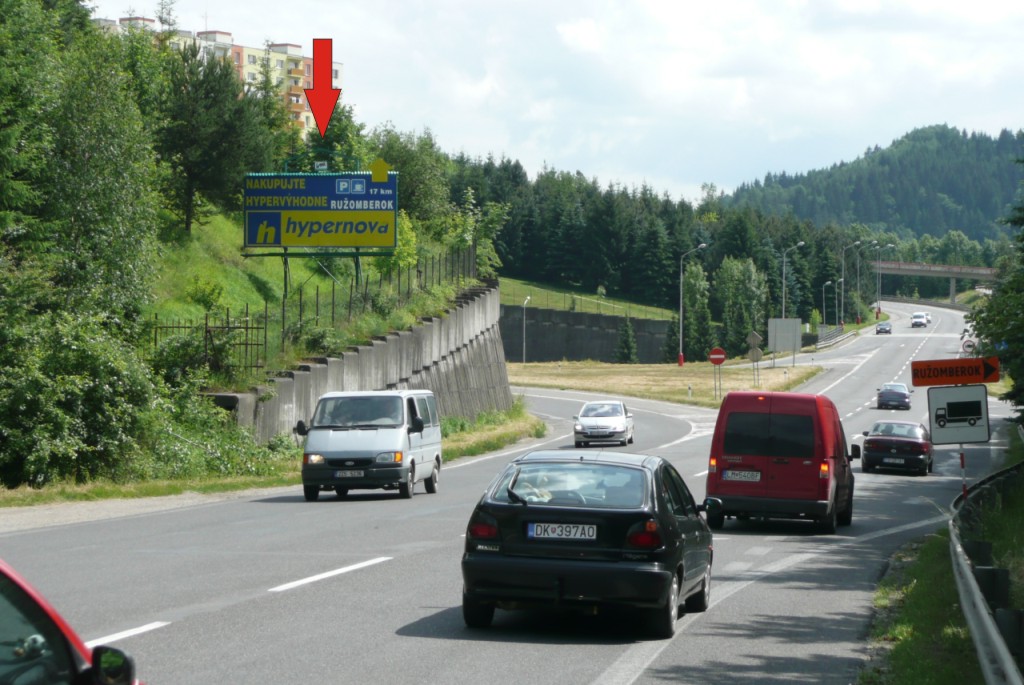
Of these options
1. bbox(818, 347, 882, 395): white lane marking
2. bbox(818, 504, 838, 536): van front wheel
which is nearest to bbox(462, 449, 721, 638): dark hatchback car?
bbox(818, 504, 838, 536): van front wheel

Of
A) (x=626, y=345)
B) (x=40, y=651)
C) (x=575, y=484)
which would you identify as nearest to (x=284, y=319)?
(x=575, y=484)

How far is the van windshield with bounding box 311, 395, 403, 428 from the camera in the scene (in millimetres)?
24938

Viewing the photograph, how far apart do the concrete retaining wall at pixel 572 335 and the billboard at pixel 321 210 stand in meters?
90.8

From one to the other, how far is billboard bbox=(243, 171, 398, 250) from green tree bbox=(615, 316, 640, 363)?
97.5m

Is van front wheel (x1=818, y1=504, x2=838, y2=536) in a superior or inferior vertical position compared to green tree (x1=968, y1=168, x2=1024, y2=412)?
inferior

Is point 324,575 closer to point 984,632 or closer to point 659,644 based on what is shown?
point 659,644

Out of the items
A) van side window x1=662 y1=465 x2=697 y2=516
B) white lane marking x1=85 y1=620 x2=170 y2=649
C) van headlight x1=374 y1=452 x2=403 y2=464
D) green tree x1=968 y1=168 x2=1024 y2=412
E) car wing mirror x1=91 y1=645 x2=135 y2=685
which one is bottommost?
white lane marking x1=85 y1=620 x2=170 y2=649

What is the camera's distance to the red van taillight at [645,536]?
10.2 m

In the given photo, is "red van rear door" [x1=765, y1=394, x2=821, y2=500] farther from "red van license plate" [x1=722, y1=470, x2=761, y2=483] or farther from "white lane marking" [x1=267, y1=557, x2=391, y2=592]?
"white lane marking" [x1=267, y1=557, x2=391, y2=592]

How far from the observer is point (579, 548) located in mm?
10242

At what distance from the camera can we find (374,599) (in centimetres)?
1216

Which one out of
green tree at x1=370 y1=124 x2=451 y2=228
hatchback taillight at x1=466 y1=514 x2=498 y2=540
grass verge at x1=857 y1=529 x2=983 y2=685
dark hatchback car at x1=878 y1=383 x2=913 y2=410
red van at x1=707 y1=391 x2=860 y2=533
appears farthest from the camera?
dark hatchback car at x1=878 y1=383 x2=913 y2=410

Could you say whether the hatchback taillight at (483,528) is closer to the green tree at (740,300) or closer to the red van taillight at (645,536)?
the red van taillight at (645,536)

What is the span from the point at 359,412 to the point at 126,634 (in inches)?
603
